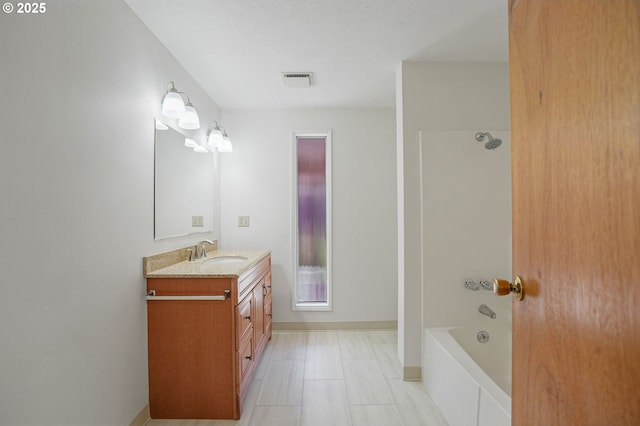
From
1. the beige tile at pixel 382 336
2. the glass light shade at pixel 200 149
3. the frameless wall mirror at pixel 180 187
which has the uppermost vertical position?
the glass light shade at pixel 200 149

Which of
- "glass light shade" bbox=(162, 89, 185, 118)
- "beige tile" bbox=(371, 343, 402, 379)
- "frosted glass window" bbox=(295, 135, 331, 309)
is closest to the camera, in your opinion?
"glass light shade" bbox=(162, 89, 185, 118)

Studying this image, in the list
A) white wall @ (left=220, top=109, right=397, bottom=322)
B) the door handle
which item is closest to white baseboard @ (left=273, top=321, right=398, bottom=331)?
white wall @ (left=220, top=109, right=397, bottom=322)

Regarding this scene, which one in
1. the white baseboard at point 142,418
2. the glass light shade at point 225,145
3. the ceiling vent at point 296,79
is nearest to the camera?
the white baseboard at point 142,418

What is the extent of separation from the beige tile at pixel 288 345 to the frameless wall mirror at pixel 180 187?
129cm

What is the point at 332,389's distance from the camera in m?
2.19

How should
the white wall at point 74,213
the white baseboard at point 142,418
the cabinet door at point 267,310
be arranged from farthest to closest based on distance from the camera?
the cabinet door at point 267,310 < the white baseboard at point 142,418 < the white wall at point 74,213

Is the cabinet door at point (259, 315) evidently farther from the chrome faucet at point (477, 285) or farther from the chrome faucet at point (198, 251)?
the chrome faucet at point (477, 285)

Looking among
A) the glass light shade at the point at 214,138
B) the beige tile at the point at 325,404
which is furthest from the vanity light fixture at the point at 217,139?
the beige tile at the point at 325,404

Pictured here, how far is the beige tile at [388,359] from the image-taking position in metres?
2.40

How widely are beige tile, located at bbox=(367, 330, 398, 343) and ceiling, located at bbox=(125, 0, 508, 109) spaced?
2.42 metres

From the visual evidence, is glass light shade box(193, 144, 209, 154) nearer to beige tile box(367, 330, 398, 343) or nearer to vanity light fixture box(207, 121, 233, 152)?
vanity light fixture box(207, 121, 233, 152)

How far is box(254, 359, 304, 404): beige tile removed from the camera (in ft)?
6.74

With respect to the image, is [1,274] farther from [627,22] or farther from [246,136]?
[246,136]

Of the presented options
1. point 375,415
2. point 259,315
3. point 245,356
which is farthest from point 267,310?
point 375,415
